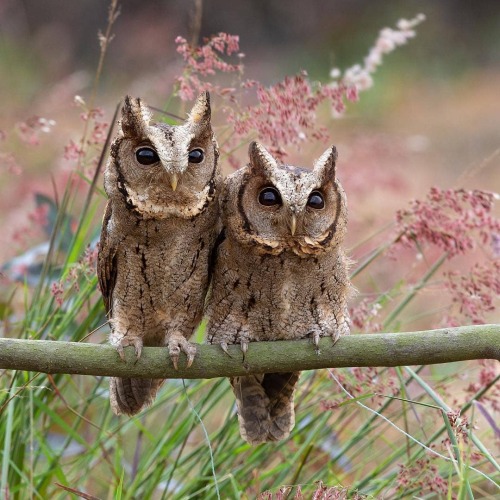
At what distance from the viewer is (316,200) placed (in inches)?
81.2

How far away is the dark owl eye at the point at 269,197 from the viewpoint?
6.70 ft

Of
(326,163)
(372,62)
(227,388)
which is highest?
(372,62)

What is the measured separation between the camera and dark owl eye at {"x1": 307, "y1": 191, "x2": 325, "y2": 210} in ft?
6.73

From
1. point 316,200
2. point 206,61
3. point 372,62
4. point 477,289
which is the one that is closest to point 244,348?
point 316,200

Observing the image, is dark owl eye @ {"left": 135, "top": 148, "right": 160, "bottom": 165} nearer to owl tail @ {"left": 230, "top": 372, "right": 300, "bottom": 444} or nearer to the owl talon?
the owl talon

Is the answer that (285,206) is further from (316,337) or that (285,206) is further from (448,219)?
(448,219)

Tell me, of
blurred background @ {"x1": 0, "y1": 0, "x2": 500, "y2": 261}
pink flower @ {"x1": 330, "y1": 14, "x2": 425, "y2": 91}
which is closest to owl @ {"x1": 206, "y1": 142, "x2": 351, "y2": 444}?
pink flower @ {"x1": 330, "y1": 14, "x2": 425, "y2": 91}

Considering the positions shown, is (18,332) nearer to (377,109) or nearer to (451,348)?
(451,348)

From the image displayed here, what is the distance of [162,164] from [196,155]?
10cm

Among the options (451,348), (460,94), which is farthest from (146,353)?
(460,94)

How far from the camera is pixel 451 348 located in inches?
70.2

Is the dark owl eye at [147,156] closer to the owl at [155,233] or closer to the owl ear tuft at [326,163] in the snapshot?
the owl at [155,233]

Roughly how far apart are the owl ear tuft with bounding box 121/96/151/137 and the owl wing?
0.27 metres

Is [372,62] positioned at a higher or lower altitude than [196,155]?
higher
